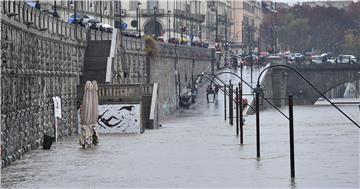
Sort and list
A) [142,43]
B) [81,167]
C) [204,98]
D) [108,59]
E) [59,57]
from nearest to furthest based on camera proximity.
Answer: [81,167] → [59,57] → [108,59] → [142,43] → [204,98]

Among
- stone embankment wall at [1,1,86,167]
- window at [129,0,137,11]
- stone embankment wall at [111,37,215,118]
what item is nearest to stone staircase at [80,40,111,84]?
stone embankment wall at [111,37,215,118]

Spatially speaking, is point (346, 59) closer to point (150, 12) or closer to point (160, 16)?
point (160, 16)

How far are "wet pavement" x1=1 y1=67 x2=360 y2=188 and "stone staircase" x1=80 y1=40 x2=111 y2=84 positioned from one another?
859cm

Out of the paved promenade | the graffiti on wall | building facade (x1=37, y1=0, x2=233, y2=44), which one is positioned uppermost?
building facade (x1=37, y1=0, x2=233, y2=44)

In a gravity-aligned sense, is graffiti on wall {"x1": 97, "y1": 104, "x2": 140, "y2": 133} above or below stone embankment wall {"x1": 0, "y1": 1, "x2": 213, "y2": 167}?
below

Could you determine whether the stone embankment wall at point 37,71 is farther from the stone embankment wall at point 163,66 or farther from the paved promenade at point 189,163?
the paved promenade at point 189,163

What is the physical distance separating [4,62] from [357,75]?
113 m

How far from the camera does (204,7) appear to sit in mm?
199500

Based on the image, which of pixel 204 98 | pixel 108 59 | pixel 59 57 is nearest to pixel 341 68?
pixel 204 98

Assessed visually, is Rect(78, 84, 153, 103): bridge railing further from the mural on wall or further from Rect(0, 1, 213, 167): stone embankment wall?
Rect(0, 1, 213, 167): stone embankment wall

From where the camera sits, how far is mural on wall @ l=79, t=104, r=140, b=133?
71.5 m

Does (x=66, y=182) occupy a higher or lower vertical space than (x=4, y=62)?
lower

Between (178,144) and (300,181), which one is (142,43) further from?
(300,181)

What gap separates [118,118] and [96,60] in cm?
897
